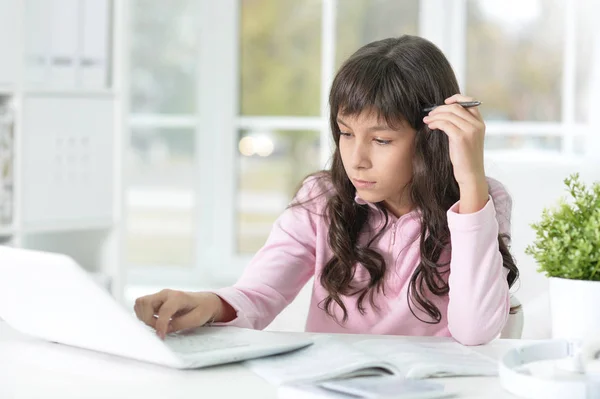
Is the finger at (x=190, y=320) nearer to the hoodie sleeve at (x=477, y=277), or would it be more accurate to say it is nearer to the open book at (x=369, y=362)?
the open book at (x=369, y=362)

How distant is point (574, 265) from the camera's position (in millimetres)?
1134

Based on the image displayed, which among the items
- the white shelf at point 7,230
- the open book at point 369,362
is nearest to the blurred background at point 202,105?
the white shelf at point 7,230

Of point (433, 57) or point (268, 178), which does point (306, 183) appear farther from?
point (268, 178)

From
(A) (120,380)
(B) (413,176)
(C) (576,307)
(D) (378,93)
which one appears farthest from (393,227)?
(A) (120,380)

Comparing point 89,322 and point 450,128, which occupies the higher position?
Answer: point 450,128

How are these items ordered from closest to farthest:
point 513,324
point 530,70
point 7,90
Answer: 1. point 513,324
2. point 7,90
3. point 530,70

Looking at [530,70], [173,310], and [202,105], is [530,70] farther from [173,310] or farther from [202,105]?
[173,310]

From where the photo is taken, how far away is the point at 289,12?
12.1 ft

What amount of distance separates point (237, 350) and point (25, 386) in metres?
0.25

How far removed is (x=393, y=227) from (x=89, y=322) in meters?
0.67

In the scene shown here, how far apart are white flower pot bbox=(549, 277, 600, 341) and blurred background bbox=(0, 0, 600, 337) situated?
1.82m

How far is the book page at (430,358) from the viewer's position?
1113mm

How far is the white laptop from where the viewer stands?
109cm

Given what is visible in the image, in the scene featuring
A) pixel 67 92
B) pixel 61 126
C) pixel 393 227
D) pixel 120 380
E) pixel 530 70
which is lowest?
pixel 120 380
